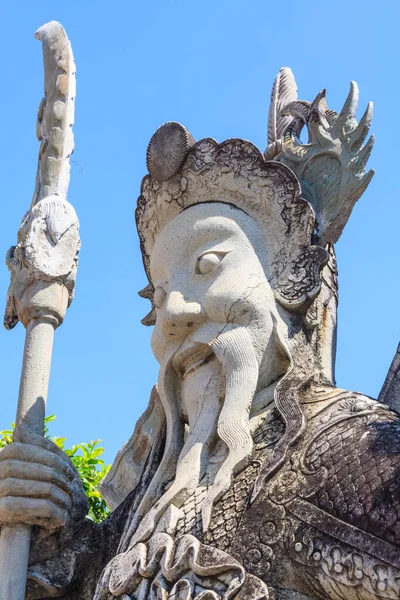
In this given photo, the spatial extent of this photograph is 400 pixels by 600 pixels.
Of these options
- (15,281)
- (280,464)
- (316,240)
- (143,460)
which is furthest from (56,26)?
(280,464)

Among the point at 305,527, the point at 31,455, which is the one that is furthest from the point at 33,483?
the point at 305,527

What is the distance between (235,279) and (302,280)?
1.11 ft

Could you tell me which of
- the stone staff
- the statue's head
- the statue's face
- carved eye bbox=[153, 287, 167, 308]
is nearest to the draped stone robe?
the statue's head

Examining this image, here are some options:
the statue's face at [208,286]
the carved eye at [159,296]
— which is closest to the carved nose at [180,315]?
the statue's face at [208,286]

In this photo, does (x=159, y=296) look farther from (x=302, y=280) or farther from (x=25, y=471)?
(x=25, y=471)

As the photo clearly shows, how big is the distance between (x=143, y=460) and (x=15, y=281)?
1.22 metres

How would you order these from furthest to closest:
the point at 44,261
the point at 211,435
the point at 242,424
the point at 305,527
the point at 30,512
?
the point at 44,261, the point at 30,512, the point at 211,435, the point at 242,424, the point at 305,527

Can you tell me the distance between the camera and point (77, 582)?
251 inches

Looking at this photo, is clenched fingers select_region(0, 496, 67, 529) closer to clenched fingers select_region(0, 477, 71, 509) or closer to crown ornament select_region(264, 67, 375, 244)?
clenched fingers select_region(0, 477, 71, 509)

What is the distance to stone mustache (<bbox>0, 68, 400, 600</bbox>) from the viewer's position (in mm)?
5109

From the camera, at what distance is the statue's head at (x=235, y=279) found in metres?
5.84

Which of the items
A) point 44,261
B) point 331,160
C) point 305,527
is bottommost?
point 305,527

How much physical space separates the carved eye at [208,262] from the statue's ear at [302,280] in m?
0.32

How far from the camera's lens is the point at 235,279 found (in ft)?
20.1
